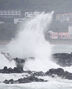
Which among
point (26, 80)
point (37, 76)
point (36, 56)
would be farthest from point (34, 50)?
point (26, 80)

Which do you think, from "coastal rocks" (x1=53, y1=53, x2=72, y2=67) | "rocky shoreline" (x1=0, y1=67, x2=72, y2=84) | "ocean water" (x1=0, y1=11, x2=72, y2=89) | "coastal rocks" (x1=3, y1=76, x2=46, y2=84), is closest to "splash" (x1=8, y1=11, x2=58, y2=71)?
"ocean water" (x1=0, y1=11, x2=72, y2=89)

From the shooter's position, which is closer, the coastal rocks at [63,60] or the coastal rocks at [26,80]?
the coastal rocks at [26,80]

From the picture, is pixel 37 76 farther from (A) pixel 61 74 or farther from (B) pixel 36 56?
(B) pixel 36 56

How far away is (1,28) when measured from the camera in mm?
44188

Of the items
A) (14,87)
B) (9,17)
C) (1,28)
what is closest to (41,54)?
(14,87)

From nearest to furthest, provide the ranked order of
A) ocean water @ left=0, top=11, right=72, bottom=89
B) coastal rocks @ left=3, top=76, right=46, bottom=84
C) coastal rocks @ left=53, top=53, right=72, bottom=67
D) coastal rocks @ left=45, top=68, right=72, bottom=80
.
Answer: ocean water @ left=0, top=11, right=72, bottom=89 → coastal rocks @ left=3, top=76, right=46, bottom=84 → coastal rocks @ left=45, top=68, right=72, bottom=80 → coastal rocks @ left=53, top=53, right=72, bottom=67

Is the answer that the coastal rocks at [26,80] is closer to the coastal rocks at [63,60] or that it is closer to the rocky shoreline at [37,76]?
the rocky shoreline at [37,76]

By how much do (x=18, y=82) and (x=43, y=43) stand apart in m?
10.6

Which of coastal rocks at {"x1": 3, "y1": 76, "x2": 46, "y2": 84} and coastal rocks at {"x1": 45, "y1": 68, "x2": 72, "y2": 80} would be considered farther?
coastal rocks at {"x1": 45, "y1": 68, "x2": 72, "y2": 80}

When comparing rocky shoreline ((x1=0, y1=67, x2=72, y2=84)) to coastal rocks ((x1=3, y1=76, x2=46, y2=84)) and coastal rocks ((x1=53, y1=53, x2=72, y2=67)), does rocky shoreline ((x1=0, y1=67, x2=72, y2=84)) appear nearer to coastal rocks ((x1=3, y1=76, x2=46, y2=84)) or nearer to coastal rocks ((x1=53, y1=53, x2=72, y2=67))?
coastal rocks ((x1=3, y1=76, x2=46, y2=84))

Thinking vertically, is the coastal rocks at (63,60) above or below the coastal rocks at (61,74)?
above

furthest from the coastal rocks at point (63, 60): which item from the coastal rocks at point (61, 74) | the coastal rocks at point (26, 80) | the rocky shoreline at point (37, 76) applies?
the coastal rocks at point (26, 80)

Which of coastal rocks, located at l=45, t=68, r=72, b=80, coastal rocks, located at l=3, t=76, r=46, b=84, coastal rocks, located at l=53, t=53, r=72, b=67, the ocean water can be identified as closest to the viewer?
the ocean water

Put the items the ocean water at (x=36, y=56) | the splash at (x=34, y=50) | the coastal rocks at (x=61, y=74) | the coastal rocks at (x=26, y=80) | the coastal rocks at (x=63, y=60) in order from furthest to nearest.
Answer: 1. the coastal rocks at (x=63, y=60)
2. the splash at (x=34, y=50)
3. the coastal rocks at (x=61, y=74)
4. the coastal rocks at (x=26, y=80)
5. the ocean water at (x=36, y=56)
